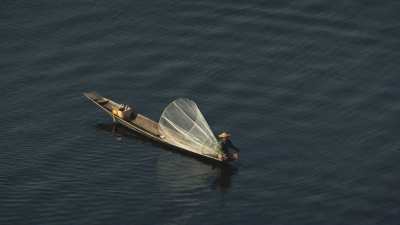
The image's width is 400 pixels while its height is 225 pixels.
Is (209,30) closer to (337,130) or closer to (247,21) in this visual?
(247,21)

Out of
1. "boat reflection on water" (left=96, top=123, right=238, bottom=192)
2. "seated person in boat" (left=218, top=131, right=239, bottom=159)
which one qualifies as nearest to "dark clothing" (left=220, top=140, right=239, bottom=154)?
"seated person in boat" (left=218, top=131, right=239, bottom=159)

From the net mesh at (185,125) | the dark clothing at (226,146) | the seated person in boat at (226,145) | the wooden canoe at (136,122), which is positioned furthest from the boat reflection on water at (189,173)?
the dark clothing at (226,146)

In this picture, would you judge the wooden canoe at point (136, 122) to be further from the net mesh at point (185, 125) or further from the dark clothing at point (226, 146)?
the dark clothing at point (226, 146)

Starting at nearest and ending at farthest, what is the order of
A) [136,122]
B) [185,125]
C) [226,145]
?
[226,145], [185,125], [136,122]

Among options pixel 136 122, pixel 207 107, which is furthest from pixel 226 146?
pixel 136 122

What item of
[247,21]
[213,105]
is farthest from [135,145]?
[247,21]

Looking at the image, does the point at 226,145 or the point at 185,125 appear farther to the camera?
the point at 185,125

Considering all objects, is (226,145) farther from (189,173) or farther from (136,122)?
(136,122)
